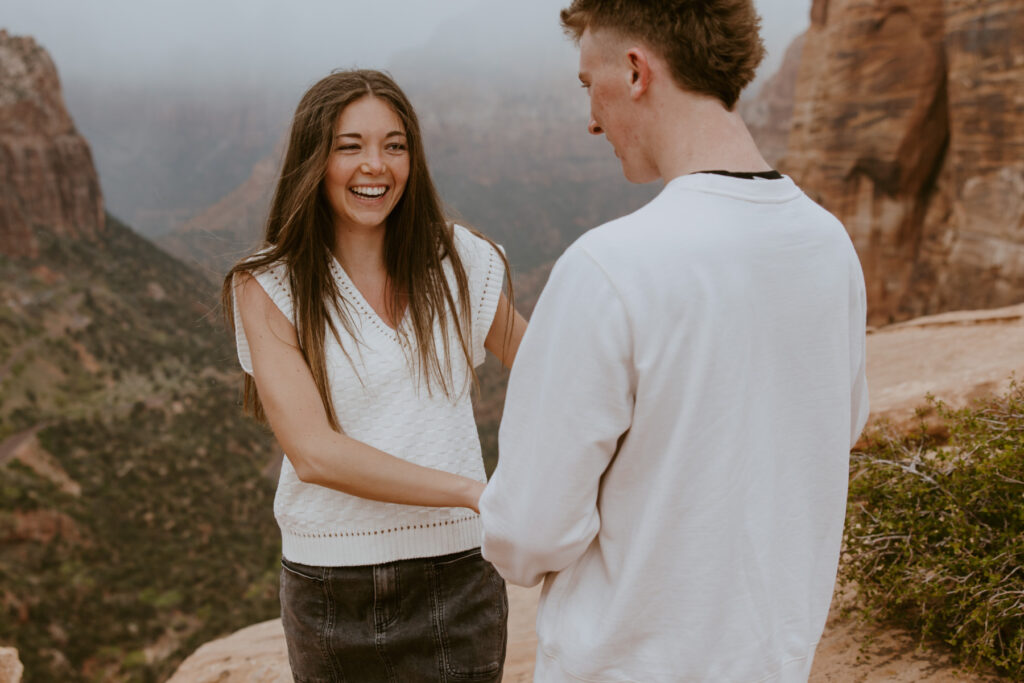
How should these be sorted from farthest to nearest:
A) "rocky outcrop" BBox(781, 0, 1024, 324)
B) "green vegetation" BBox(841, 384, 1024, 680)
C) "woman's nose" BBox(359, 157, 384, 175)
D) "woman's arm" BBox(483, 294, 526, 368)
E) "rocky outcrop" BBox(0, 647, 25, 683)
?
"rocky outcrop" BBox(781, 0, 1024, 324)
"rocky outcrop" BBox(0, 647, 25, 683)
"green vegetation" BBox(841, 384, 1024, 680)
"woman's arm" BBox(483, 294, 526, 368)
"woman's nose" BBox(359, 157, 384, 175)

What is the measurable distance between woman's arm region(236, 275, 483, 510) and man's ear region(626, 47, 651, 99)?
88 cm

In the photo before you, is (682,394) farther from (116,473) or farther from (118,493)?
(116,473)

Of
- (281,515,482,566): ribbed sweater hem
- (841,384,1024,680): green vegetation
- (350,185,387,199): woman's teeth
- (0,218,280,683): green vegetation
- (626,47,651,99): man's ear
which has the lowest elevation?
(0,218,280,683): green vegetation

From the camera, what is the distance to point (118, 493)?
1131 inches

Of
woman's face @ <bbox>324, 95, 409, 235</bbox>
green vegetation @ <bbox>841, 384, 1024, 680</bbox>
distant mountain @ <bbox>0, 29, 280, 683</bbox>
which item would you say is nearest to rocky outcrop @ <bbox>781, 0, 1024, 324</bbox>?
green vegetation @ <bbox>841, 384, 1024, 680</bbox>

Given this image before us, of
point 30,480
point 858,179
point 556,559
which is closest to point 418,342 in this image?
point 556,559

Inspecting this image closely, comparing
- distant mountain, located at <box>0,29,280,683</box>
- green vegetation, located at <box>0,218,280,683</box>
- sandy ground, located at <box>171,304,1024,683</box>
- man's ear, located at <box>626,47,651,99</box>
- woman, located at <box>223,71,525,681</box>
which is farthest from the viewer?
distant mountain, located at <box>0,29,280,683</box>

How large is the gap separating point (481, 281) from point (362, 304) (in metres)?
0.33

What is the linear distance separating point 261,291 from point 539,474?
998 millimetres

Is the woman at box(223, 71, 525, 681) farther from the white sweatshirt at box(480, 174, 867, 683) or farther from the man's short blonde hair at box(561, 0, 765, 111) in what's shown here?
the man's short blonde hair at box(561, 0, 765, 111)

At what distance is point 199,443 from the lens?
104ft

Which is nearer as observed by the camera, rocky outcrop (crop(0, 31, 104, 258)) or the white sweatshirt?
the white sweatshirt

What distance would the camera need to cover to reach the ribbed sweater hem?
1.83m

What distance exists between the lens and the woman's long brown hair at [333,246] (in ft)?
6.14
